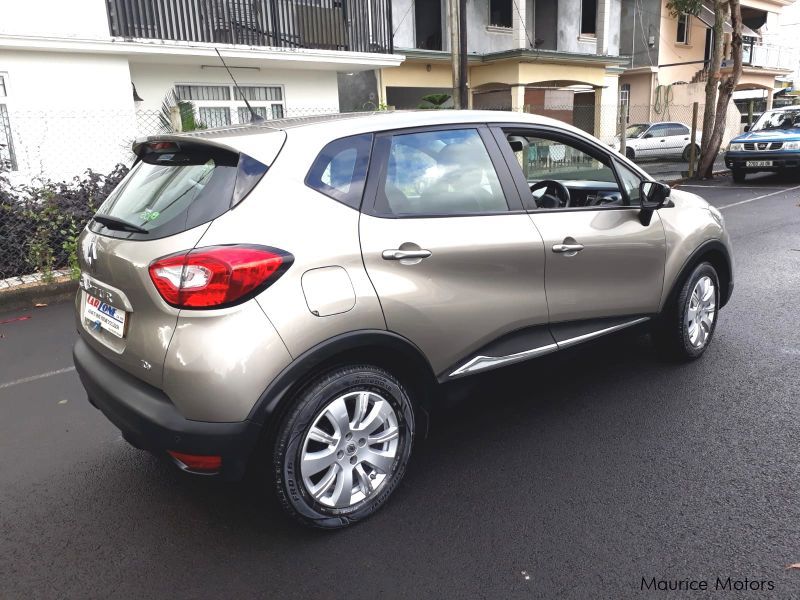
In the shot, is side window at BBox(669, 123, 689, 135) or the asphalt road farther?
side window at BBox(669, 123, 689, 135)

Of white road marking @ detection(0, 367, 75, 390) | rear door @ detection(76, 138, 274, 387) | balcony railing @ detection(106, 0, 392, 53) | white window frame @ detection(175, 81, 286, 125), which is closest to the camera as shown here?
rear door @ detection(76, 138, 274, 387)

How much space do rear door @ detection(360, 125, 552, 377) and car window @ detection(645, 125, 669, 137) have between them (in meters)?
21.9

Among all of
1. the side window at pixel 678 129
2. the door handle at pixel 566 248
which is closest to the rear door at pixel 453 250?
the door handle at pixel 566 248

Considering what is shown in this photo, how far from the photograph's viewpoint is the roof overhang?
11.0 metres

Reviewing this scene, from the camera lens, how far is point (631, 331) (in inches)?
159

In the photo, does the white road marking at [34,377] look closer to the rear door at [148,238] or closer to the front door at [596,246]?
the rear door at [148,238]

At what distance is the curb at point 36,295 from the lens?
6887 millimetres

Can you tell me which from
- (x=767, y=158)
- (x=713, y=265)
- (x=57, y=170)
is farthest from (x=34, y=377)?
(x=767, y=158)

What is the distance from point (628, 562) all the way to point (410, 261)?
1.47 metres

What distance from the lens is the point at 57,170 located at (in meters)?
11.3

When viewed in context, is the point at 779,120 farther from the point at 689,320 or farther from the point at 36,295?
the point at 36,295

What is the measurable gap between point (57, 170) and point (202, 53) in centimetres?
340

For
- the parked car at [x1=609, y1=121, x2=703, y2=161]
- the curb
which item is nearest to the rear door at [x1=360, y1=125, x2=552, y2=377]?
the curb

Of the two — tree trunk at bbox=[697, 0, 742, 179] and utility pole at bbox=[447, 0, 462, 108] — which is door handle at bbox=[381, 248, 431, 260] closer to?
utility pole at bbox=[447, 0, 462, 108]
